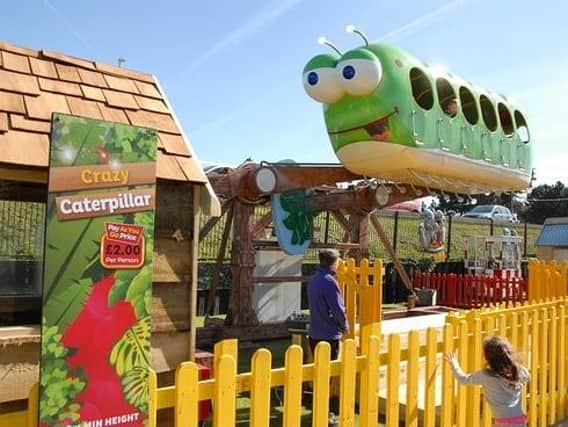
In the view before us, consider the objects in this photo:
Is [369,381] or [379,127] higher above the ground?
[379,127]

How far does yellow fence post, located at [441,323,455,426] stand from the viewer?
12.7 ft

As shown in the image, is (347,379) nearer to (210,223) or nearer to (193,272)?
(193,272)

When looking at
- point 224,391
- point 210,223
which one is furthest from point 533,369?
point 210,223

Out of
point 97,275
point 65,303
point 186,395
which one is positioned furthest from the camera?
point 186,395

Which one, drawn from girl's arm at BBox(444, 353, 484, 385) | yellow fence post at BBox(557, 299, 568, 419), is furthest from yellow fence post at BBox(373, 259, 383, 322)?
girl's arm at BBox(444, 353, 484, 385)

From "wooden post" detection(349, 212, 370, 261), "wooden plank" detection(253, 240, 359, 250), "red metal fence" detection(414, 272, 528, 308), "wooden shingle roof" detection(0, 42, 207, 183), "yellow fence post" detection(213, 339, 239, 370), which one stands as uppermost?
"wooden shingle roof" detection(0, 42, 207, 183)

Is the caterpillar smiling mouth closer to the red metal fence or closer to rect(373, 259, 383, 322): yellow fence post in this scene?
rect(373, 259, 383, 322): yellow fence post

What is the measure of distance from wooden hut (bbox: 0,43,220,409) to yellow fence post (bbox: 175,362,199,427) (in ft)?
2.26

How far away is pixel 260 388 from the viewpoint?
2604 millimetres

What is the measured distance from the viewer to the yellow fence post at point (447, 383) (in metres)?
3.86

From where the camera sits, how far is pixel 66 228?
1900 mm

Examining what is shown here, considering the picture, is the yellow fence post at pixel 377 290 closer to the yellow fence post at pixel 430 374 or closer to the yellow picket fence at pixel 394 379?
the yellow picket fence at pixel 394 379

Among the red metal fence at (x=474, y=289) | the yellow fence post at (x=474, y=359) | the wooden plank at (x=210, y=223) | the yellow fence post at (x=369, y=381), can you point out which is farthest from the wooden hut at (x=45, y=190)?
the red metal fence at (x=474, y=289)

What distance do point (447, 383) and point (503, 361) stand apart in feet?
1.89
